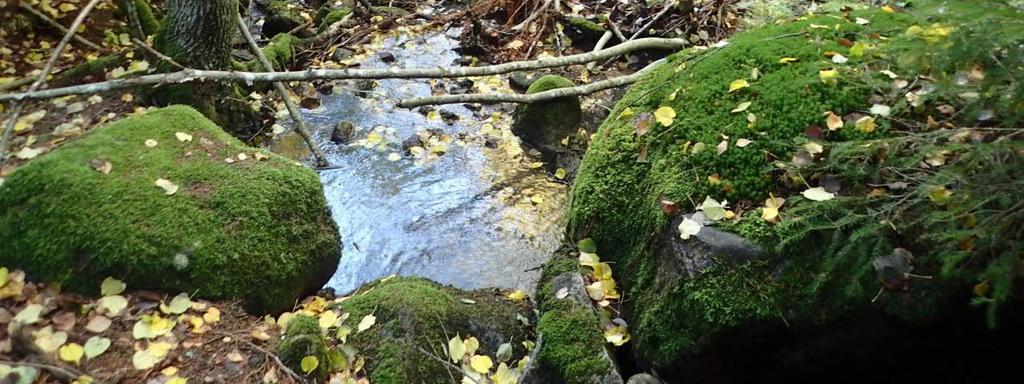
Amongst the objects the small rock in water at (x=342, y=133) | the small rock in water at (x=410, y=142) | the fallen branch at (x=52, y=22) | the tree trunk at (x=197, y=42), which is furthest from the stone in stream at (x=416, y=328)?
the fallen branch at (x=52, y=22)

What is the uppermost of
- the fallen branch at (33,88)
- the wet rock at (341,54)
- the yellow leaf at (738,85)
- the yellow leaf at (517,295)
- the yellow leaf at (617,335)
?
the yellow leaf at (738,85)

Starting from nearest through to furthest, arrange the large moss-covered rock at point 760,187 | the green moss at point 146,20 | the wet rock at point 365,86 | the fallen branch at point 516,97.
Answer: the large moss-covered rock at point 760,187 < the fallen branch at point 516,97 < the green moss at point 146,20 < the wet rock at point 365,86

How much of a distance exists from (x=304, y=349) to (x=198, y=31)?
12.3ft

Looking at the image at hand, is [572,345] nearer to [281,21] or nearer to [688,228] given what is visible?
[688,228]

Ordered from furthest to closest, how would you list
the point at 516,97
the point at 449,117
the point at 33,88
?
1. the point at 449,117
2. the point at 516,97
3. the point at 33,88

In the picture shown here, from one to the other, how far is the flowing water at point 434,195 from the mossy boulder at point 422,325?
0.65 metres

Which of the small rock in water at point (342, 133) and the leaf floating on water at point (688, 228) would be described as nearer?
the leaf floating on water at point (688, 228)

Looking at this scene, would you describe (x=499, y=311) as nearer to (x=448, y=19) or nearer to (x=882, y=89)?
(x=882, y=89)

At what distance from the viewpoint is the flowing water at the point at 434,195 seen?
4.47 metres

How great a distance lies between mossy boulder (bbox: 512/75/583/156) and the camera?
5836 millimetres

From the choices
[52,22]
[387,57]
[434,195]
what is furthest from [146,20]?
[434,195]

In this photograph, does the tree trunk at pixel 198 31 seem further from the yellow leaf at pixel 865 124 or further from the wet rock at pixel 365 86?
the yellow leaf at pixel 865 124

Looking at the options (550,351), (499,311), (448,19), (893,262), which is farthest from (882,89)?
(448,19)

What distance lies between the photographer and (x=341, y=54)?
755 cm
